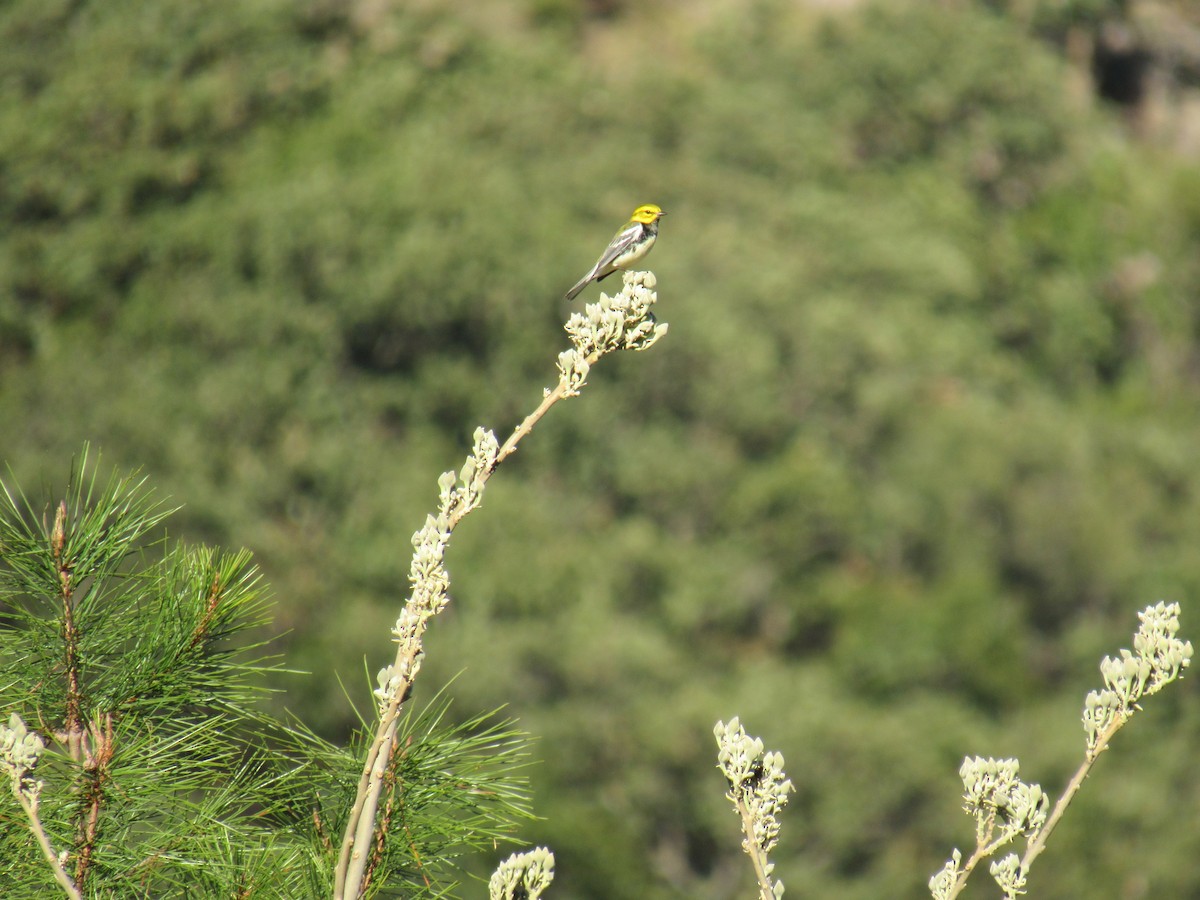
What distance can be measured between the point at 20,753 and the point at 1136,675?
246 centimetres

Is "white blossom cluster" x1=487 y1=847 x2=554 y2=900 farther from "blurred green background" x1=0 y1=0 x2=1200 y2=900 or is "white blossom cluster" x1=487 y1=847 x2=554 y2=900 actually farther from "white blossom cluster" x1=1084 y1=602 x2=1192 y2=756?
"blurred green background" x1=0 y1=0 x2=1200 y2=900

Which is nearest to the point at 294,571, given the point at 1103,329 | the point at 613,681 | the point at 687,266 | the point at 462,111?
the point at 613,681

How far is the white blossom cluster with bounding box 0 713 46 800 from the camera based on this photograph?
284cm

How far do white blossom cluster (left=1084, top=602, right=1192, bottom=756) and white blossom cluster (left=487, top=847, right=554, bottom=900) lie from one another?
4.18ft

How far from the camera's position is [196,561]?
12.6 feet

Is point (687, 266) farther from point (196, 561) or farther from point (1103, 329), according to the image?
point (196, 561)

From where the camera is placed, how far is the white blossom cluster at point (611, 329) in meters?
3.32

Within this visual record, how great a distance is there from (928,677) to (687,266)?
629 inches

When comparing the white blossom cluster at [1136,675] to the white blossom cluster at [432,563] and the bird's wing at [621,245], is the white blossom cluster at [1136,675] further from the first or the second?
the bird's wing at [621,245]

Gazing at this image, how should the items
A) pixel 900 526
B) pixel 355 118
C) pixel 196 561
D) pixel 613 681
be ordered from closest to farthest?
pixel 196 561, pixel 613 681, pixel 900 526, pixel 355 118

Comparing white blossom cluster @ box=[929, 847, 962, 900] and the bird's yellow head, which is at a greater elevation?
white blossom cluster @ box=[929, 847, 962, 900]

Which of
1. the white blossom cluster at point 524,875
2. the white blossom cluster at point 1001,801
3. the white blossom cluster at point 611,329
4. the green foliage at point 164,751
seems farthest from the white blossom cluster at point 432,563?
the white blossom cluster at point 1001,801

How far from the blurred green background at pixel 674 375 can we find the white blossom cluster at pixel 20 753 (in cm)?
2697

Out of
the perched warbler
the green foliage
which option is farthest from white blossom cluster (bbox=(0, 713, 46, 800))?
the perched warbler
